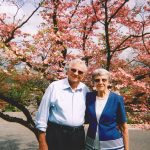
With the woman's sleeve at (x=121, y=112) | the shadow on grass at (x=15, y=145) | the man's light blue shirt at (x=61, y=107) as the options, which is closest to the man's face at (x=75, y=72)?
the man's light blue shirt at (x=61, y=107)

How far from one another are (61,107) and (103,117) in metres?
0.51

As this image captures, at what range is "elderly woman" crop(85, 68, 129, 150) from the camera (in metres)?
3.54

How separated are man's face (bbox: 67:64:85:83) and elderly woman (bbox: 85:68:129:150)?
17 cm

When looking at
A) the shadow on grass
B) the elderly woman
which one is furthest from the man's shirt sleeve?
the shadow on grass

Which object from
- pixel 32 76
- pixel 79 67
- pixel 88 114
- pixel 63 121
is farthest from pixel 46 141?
pixel 32 76

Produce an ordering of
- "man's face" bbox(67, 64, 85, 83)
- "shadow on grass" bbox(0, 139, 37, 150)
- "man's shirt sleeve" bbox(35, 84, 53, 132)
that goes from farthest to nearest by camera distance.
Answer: "shadow on grass" bbox(0, 139, 37, 150) < "man's face" bbox(67, 64, 85, 83) < "man's shirt sleeve" bbox(35, 84, 53, 132)

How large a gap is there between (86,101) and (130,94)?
150 inches

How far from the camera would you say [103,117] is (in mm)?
3533

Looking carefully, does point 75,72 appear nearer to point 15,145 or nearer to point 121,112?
point 121,112

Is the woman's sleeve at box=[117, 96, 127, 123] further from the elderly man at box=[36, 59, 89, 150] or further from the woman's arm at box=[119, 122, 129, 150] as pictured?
the elderly man at box=[36, 59, 89, 150]

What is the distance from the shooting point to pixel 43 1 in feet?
24.5

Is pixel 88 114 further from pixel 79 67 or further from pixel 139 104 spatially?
pixel 139 104

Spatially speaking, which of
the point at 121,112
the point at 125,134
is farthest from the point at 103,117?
the point at 125,134

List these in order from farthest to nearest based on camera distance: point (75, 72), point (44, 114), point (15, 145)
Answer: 1. point (15, 145)
2. point (75, 72)
3. point (44, 114)
